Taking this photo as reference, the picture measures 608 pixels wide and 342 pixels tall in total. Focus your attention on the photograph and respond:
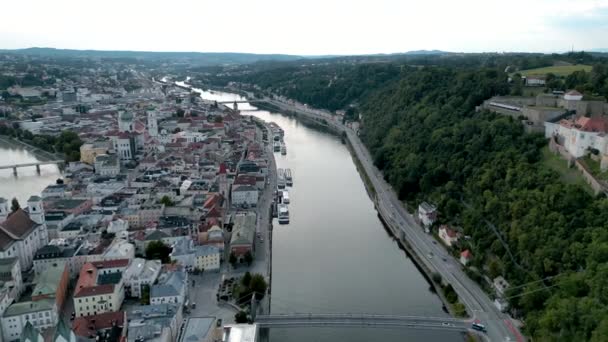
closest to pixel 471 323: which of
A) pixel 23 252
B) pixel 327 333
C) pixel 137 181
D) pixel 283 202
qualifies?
pixel 327 333

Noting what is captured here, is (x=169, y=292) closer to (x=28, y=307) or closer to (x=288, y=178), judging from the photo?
(x=28, y=307)

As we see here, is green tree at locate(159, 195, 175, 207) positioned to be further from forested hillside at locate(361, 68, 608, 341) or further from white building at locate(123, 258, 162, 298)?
forested hillside at locate(361, 68, 608, 341)

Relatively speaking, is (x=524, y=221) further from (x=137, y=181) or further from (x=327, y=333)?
(x=137, y=181)

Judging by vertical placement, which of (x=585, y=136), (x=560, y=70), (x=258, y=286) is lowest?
(x=258, y=286)

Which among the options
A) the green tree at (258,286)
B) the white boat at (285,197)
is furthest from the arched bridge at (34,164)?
the green tree at (258,286)

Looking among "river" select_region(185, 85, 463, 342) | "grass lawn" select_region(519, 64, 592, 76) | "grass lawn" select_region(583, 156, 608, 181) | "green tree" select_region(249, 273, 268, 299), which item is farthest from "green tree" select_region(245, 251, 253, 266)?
"grass lawn" select_region(519, 64, 592, 76)

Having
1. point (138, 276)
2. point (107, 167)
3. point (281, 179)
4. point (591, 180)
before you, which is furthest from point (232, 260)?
point (107, 167)
